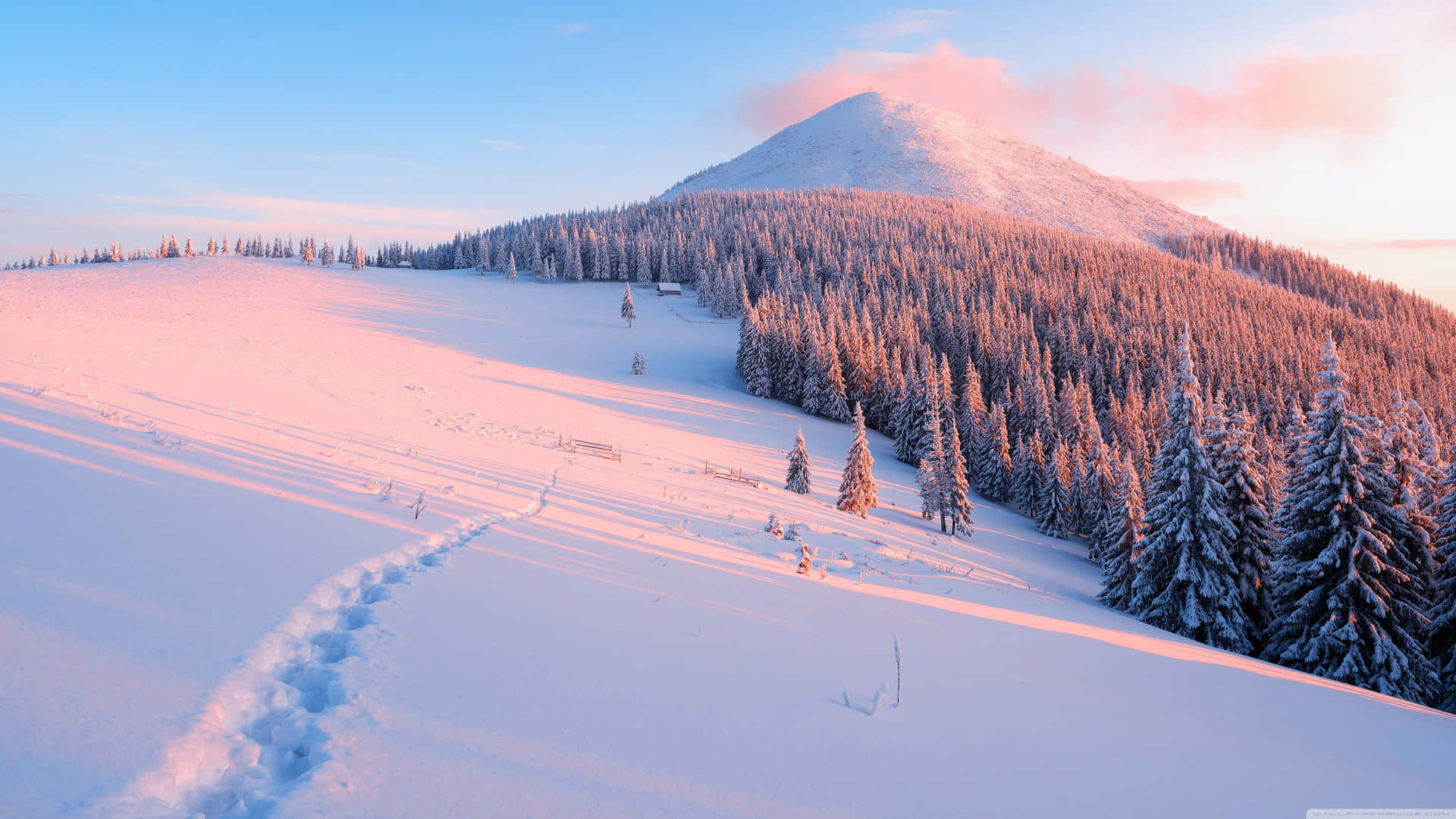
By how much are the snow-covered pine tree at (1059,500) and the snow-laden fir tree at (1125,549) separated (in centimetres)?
1549

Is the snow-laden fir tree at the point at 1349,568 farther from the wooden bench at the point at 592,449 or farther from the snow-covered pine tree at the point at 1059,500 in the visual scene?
the snow-covered pine tree at the point at 1059,500

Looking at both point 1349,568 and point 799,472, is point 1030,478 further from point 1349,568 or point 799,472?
point 1349,568

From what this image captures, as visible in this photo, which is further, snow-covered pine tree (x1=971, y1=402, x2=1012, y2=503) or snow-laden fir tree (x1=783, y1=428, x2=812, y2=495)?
snow-covered pine tree (x1=971, y1=402, x2=1012, y2=503)

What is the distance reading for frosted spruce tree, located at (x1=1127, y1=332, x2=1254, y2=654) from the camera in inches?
893

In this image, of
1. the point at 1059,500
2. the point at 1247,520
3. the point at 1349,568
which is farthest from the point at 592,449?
Answer: the point at 1059,500

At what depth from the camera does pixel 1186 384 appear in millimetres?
22281

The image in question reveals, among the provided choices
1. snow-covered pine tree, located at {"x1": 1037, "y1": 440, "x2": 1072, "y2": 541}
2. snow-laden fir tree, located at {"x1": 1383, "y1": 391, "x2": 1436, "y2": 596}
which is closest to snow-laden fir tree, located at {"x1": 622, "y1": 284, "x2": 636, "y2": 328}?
snow-covered pine tree, located at {"x1": 1037, "y1": 440, "x2": 1072, "y2": 541}

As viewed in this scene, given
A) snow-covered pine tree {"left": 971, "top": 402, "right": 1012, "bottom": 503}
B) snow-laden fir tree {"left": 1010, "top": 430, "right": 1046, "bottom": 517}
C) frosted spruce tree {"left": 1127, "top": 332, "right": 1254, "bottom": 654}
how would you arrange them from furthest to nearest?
snow-covered pine tree {"left": 971, "top": 402, "right": 1012, "bottom": 503} < snow-laden fir tree {"left": 1010, "top": 430, "right": 1046, "bottom": 517} < frosted spruce tree {"left": 1127, "top": 332, "right": 1254, "bottom": 654}

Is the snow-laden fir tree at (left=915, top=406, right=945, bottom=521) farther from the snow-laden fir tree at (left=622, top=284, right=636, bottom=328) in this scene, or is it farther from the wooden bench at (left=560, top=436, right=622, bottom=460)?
the snow-laden fir tree at (left=622, top=284, right=636, bottom=328)

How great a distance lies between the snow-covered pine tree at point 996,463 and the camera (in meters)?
57.0

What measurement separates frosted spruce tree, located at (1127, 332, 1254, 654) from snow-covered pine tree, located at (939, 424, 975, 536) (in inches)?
495

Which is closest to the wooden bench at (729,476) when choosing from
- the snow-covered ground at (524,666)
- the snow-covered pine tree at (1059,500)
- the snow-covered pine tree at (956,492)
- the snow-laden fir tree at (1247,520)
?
the snow-covered ground at (524,666)

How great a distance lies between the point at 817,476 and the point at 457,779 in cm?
4039

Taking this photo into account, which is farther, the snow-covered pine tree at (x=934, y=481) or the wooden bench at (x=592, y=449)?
the snow-covered pine tree at (x=934, y=481)
